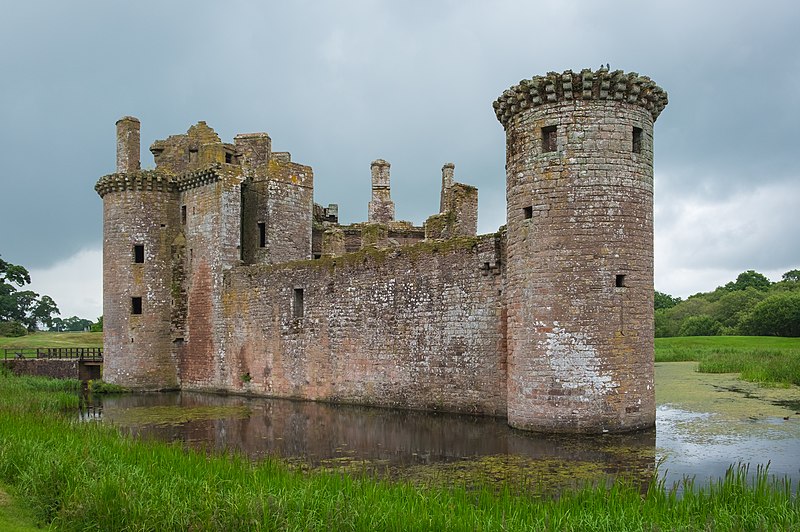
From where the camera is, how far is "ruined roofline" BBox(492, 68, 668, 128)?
1347 cm

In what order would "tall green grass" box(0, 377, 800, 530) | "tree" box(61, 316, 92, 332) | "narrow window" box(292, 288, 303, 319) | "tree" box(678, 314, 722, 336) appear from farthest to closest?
"tree" box(61, 316, 92, 332) → "tree" box(678, 314, 722, 336) → "narrow window" box(292, 288, 303, 319) → "tall green grass" box(0, 377, 800, 530)

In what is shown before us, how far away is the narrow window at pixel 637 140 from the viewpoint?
1404cm

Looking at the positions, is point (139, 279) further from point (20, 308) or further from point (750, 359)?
point (20, 308)

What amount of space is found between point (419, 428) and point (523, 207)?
4742 millimetres

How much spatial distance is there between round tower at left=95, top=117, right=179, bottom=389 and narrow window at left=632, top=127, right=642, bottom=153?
16.3m

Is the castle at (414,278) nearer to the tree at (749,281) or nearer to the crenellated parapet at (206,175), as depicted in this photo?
the crenellated parapet at (206,175)

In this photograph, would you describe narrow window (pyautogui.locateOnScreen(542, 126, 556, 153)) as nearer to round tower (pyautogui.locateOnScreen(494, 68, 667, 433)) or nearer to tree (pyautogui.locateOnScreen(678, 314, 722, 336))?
round tower (pyautogui.locateOnScreen(494, 68, 667, 433))

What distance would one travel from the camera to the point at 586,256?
13.4 meters

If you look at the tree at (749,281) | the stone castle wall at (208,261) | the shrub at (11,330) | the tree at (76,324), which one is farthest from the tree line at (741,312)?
the tree at (76,324)

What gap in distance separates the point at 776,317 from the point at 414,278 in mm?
37450

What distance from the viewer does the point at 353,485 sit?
8.33 meters

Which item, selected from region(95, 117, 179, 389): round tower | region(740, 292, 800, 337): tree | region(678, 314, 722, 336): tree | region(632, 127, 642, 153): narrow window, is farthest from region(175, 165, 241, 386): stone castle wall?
region(678, 314, 722, 336): tree

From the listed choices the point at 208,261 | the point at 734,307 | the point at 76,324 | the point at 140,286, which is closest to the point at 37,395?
the point at 140,286

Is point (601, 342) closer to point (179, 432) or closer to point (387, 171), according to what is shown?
point (179, 432)
